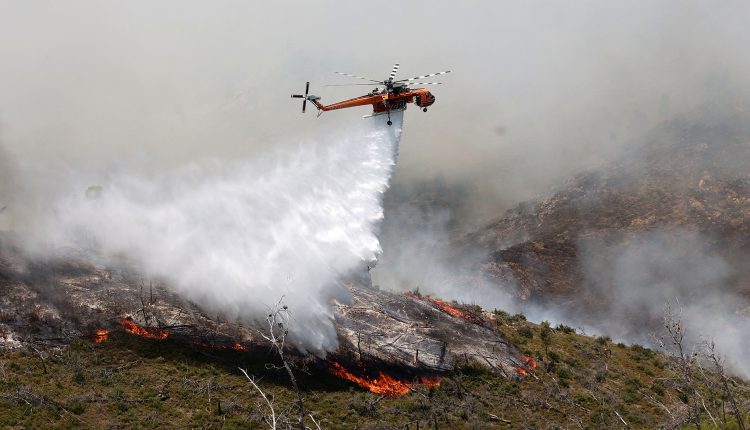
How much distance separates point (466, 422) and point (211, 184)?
32.6 meters

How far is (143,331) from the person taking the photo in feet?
135

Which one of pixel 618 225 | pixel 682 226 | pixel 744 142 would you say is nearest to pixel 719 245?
pixel 682 226

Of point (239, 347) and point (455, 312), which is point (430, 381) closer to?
point (455, 312)

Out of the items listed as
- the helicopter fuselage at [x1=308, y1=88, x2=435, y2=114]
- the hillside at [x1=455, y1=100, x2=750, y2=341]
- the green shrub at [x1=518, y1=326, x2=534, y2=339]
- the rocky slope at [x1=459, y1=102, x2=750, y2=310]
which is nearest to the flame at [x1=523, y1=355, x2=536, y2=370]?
the green shrub at [x1=518, y1=326, x2=534, y2=339]

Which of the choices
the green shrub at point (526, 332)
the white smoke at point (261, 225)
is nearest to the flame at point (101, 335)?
the white smoke at point (261, 225)

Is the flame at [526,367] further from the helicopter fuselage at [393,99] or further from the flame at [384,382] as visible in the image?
the helicopter fuselage at [393,99]

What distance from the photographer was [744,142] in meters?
102

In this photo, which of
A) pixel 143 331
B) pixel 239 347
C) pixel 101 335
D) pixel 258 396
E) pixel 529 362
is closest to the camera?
pixel 258 396

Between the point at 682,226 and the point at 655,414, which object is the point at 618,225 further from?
the point at 655,414

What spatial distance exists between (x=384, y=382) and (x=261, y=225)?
59.4 ft

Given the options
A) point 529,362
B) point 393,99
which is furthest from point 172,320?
point 529,362

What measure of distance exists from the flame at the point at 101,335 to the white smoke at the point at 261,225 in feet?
20.7

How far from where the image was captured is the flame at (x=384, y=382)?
128 ft

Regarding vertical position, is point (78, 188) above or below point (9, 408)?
above
